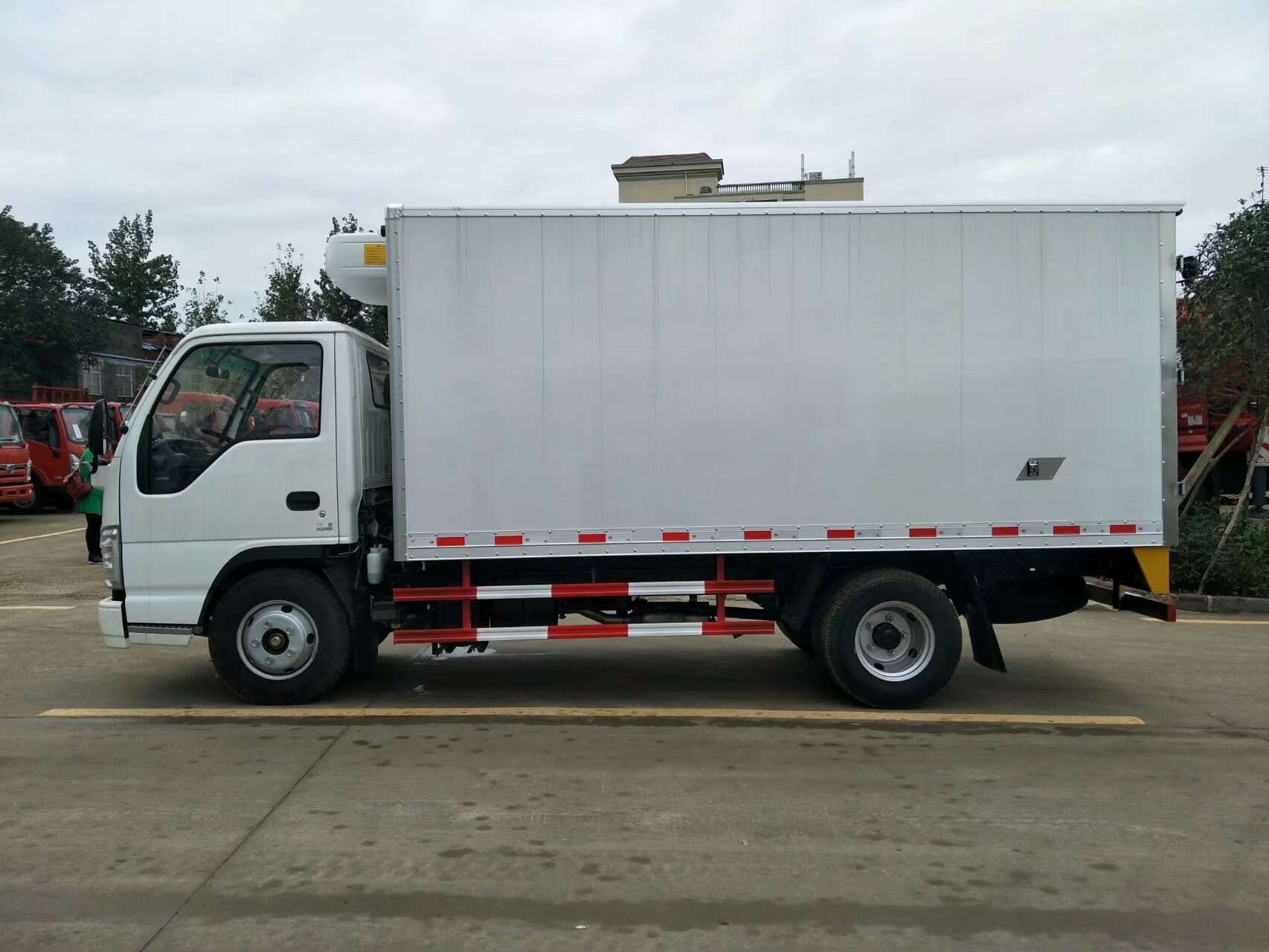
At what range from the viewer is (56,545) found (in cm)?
1619

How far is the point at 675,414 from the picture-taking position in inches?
246

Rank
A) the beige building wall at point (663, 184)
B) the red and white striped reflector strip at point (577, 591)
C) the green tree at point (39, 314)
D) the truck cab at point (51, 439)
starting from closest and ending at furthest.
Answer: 1. the red and white striped reflector strip at point (577, 591)
2. the truck cab at point (51, 439)
3. the green tree at point (39, 314)
4. the beige building wall at point (663, 184)

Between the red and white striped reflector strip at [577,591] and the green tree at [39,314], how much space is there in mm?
30644

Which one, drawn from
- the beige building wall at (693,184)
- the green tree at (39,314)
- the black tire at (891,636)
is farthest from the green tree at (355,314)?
the beige building wall at (693,184)

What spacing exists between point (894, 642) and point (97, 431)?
524cm

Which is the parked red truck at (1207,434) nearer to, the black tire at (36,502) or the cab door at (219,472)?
the cab door at (219,472)

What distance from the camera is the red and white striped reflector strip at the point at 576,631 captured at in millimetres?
6504

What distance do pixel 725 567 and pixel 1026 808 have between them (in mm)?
2435

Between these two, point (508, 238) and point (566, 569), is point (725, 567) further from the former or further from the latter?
point (508, 238)

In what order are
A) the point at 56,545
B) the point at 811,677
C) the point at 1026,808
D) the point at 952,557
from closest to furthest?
the point at 1026,808 < the point at 952,557 < the point at 811,677 < the point at 56,545

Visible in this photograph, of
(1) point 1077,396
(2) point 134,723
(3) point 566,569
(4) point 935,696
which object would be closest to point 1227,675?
(4) point 935,696

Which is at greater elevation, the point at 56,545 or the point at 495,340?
the point at 495,340

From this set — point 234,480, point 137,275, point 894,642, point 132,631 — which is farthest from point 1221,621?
point 137,275

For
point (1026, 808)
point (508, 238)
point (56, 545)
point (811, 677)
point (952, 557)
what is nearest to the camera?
point (1026, 808)
